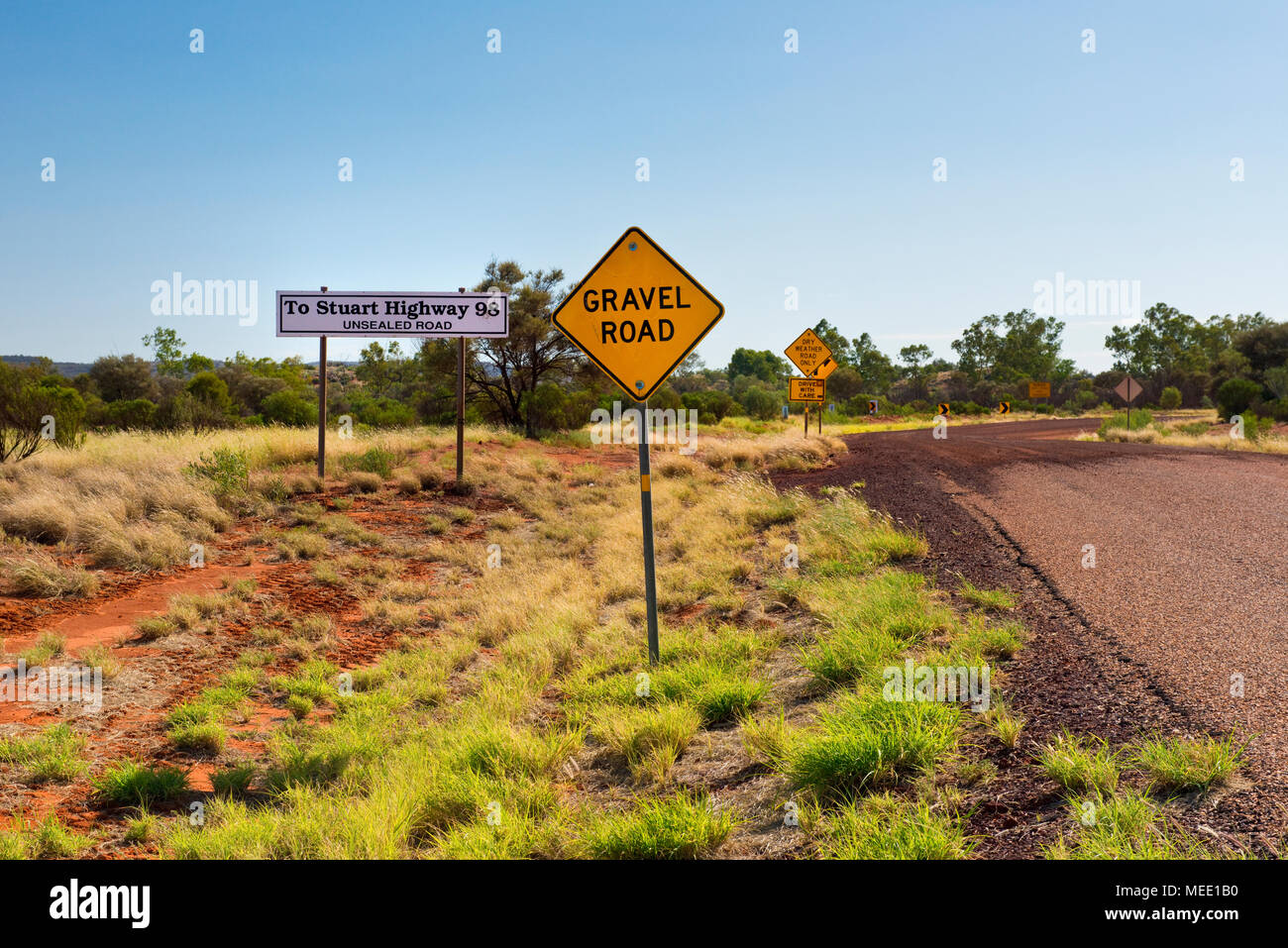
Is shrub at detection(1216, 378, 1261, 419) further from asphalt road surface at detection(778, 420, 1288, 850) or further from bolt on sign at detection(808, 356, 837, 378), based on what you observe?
asphalt road surface at detection(778, 420, 1288, 850)

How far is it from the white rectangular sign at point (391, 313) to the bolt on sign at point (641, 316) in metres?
10.3

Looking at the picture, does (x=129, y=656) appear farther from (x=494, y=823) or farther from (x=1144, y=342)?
(x=1144, y=342)

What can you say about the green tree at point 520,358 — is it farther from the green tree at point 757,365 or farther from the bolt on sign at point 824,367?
the green tree at point 757,365

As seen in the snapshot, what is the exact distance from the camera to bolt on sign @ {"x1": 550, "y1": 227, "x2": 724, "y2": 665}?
5871 millimetres

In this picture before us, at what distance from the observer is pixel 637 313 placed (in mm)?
5961

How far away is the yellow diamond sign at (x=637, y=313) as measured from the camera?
5875mm

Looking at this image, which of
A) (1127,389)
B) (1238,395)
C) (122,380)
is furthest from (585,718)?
(122,380)

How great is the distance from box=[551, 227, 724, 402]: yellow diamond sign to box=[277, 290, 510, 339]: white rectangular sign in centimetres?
1027

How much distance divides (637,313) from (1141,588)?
4.75m

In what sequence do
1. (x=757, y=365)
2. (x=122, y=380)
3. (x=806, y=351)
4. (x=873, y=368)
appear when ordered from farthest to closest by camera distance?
(x=757, y=365) → (x=873, y=368) → (x=122, y=380) → (x=806, y=351)

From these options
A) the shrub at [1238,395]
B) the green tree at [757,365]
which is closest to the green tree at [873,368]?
the green tree at [757,365]

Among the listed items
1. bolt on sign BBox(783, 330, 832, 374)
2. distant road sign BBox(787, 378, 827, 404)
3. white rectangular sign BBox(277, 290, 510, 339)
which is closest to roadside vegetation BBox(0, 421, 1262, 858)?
white rectangular sign BBox(277, 290, 510, 339)

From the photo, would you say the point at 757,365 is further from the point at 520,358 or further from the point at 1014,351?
the point at 520,358

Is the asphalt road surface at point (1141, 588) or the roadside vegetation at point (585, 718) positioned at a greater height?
the asphalt road surface at point (1141, 588)
